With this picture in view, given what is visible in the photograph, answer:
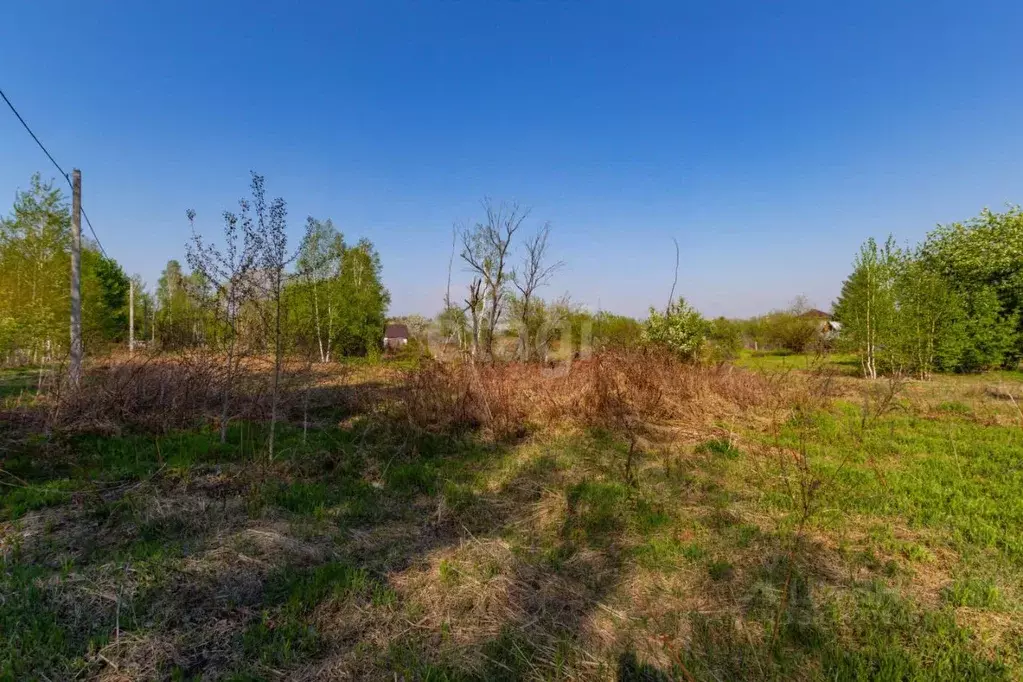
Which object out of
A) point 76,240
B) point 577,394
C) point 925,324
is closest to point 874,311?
point 925,324

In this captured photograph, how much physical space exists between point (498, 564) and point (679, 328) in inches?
638

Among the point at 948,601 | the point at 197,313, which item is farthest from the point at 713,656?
the point at 197,313

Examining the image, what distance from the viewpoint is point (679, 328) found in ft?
59.5

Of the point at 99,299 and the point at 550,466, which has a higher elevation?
the point at 99,299

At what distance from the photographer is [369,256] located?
3303cm

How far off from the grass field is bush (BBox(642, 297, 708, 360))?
10.5 meters

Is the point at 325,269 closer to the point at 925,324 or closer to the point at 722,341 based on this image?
the point at 722,341

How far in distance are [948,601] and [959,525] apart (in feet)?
5.21

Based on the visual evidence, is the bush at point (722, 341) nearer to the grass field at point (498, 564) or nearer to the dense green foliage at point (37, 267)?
the grass field at point (498, 564)

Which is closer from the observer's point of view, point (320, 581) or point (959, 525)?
point (320, 581)

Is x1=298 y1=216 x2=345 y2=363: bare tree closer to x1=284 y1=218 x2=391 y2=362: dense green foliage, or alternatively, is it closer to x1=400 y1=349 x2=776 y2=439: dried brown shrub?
x1=284 y1=218 x2=391 y2=362: dense green foliage

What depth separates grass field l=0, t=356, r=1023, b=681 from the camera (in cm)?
257

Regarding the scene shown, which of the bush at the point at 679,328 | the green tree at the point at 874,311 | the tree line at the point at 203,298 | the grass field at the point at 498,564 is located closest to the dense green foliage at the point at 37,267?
the tree line at the point at 203,298

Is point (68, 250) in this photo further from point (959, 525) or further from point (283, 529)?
point (959, 525)
